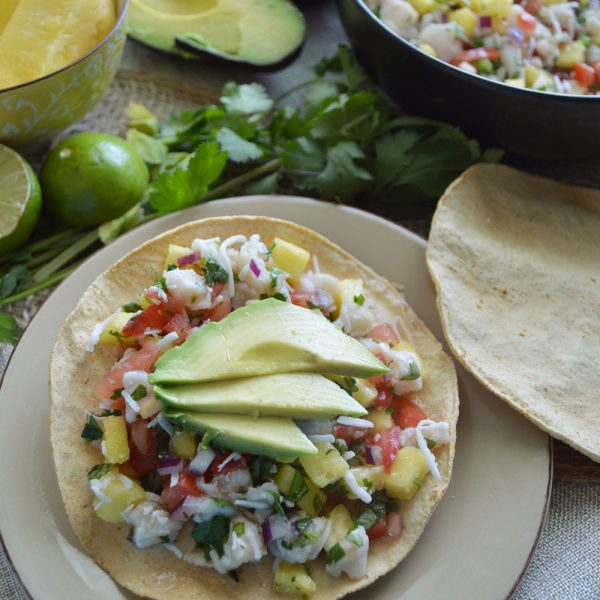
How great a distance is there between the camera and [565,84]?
332 centimetres

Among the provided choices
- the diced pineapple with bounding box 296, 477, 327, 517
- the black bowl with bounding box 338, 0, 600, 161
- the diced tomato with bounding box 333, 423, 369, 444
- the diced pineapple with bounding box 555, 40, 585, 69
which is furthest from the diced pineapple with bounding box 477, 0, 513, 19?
the diced pineapple with bounding box 296, 477, 327, 517

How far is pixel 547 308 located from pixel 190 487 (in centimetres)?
143

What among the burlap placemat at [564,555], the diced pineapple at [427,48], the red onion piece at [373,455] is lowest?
the burlap placemat at [564,555]

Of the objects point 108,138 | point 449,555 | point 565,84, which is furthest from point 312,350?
point 565,84

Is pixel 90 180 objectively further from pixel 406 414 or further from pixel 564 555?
pixel 564 555

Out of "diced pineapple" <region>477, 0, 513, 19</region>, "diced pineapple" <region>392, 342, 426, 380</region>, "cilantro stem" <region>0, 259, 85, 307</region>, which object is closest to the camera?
"diced pineapple" <region>392, 342, 426, 380</region>

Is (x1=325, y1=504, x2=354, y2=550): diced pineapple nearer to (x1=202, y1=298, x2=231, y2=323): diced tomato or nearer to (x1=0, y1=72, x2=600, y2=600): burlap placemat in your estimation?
(x1=0, y1=72, x2=600, y2=600): burlap placemat

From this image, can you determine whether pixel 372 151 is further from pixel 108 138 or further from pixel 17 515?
pixel 17 515

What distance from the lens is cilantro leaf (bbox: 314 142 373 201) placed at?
3230 millimetres

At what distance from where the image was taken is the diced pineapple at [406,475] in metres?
2.45

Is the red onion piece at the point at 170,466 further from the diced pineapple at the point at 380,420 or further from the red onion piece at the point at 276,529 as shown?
the diced pineapple at the point at 380,420

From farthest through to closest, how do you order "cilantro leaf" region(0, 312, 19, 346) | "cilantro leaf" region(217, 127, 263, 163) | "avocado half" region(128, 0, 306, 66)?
1. "avocado half" region(128, 0, 306, 66)
2. "cilantro leaf" region(217, 127, 263, 163)
3. "cilantro leaf" region(0, 312, 19, 346)

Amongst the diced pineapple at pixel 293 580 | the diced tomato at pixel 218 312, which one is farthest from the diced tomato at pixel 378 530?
the diced tomato at pixel 218 312

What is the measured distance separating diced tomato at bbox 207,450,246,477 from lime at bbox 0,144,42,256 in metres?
1.31
